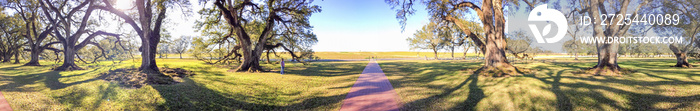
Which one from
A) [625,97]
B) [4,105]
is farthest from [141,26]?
[625,97]

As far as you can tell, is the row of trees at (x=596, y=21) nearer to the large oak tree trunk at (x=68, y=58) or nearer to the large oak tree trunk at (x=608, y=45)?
the large oak tree trunk at (x=608, y=45)

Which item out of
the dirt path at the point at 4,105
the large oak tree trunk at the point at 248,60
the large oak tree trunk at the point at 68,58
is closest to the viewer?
the dirt path at the point at 4,105

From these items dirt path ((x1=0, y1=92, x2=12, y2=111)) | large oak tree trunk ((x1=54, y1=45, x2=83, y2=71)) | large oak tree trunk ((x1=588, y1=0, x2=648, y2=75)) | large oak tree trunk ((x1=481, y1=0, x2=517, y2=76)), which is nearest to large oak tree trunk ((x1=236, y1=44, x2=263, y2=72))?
large oak tree trunk ((x1=54, y1=45, x2=83, y2=71))

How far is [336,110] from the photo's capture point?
6438mm

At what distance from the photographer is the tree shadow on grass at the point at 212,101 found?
6520 mm

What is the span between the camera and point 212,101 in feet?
23.5

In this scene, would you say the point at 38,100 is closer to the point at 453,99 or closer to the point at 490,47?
the point at 453,99

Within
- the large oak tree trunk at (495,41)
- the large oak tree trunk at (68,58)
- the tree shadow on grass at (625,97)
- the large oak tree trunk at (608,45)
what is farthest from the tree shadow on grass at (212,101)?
the large oak tree trunk at (68,58)

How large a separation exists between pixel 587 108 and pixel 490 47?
9.48 meters

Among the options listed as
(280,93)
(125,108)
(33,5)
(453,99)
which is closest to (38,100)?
(125,108)

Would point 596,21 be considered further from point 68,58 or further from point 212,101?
point 68,58

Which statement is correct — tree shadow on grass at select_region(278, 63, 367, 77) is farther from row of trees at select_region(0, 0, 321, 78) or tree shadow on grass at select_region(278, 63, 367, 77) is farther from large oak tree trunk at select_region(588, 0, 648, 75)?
large oak tree trunk at select_region(588, 0, 648, 75)

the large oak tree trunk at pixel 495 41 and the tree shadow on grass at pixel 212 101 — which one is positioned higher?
the large oak tree trunk at pixel 495 41

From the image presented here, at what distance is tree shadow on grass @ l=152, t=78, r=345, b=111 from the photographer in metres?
6.52
